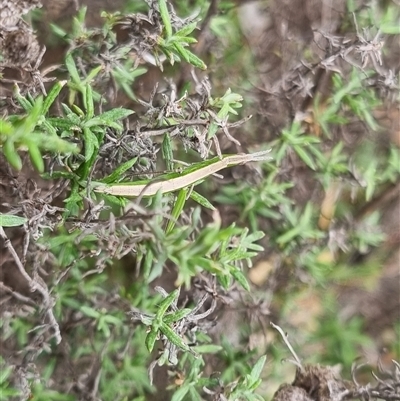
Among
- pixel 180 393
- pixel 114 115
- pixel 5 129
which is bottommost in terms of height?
pixel 180 393

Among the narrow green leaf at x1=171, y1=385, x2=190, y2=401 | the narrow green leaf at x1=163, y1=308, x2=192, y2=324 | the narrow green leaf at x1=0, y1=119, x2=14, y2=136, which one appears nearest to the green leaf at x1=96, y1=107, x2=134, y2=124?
the narrow green leaf at x1=0, y1=119, x2=14, y2=136

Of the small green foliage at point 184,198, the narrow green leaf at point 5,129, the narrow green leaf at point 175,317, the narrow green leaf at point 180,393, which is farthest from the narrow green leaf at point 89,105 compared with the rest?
the narrow green leaf at point 180,393

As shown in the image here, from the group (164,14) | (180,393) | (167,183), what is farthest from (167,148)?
(180,393)

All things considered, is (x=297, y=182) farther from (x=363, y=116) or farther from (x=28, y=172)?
(x=28, y=172)

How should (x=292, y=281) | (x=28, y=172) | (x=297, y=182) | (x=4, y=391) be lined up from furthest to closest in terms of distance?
(x=292, y=281) < (x=297, y=182) < (x=28, y=172) < (x=4, y=391)

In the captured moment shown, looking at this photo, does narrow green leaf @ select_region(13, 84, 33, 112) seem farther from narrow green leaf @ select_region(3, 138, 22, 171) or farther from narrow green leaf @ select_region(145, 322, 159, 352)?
narrow green leaf @ select_region(145, 322, 159, 352)

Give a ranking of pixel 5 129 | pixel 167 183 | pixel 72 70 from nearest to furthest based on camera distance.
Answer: pixel 5 129
pixel 167 183
pixel 72 70

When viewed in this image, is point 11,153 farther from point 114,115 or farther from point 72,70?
point 72,70

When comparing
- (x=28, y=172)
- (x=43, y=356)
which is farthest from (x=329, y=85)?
(x=43, y=356)

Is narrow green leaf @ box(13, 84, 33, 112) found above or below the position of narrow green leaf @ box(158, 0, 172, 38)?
below
